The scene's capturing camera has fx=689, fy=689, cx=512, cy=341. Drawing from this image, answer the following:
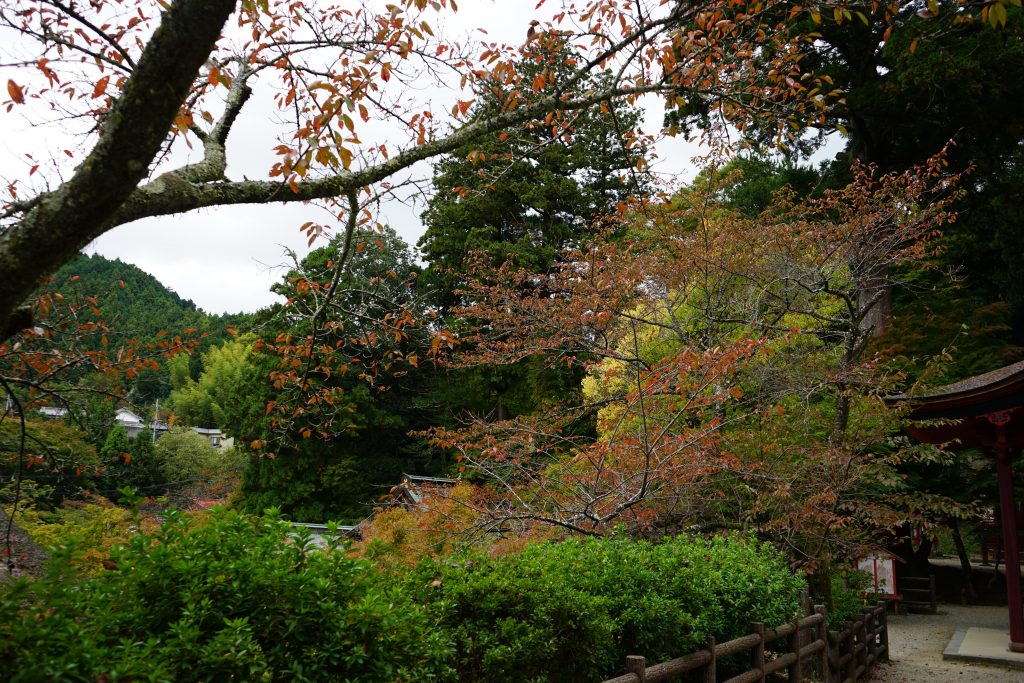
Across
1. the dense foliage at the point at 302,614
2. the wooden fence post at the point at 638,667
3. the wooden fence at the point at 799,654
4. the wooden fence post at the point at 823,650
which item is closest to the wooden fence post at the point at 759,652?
the wooden fence at the point at 799,654

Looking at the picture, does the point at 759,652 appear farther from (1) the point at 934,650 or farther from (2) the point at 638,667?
(1) the point at 934,650

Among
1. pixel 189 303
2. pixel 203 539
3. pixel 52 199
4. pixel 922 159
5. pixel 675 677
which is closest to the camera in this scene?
pixel 52 199

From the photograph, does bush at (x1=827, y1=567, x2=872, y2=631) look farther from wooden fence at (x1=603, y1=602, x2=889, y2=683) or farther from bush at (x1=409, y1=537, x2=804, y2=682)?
bush at (x1=409, y1=537, x2=804, y2=682)

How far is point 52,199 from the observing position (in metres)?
2.03

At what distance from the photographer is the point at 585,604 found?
336 cm

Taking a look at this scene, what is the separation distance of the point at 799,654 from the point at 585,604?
355 centimetres

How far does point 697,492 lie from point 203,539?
255 inches

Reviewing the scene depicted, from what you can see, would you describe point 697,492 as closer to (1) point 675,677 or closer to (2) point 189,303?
(1) point 675,677

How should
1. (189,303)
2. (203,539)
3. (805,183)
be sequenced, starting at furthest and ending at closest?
(189,303), (805,183), (203,539)

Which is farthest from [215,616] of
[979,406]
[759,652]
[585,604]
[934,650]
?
[934,650]

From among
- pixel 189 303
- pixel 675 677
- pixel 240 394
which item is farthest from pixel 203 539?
pixel 189 303

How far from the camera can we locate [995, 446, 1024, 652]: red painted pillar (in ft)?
29.7

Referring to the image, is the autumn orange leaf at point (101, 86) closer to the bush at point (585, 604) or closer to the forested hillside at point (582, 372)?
the forested hillside at point (582, 372)

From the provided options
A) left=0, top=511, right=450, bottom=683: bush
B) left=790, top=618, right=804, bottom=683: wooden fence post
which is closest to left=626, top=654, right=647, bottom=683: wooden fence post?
left=0, top=511, right=450, bottom=683: bush
